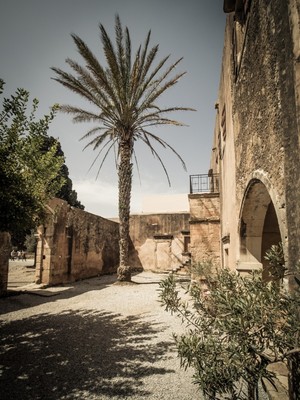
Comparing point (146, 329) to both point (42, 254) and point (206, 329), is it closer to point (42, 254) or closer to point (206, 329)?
point (206, 329)

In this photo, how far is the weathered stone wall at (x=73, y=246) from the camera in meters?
10.8

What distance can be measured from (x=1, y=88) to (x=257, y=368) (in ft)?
16.5

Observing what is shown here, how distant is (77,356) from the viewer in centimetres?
412

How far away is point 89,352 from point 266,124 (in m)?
4.78

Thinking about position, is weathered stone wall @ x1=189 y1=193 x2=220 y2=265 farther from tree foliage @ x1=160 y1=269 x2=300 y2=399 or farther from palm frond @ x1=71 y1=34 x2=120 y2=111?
tree foliage @ x1=160 y1=269 x2=300 y2=399

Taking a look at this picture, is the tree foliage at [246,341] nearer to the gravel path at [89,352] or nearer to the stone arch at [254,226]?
the gravel path at [89,352]

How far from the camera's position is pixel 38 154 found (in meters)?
4.80

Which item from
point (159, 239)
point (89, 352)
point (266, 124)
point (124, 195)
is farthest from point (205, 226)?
point (159, 239)

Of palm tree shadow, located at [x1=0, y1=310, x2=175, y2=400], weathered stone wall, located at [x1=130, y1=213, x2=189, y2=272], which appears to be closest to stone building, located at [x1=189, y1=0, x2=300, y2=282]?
palm tree shadow, located at [x1=0, y1=310, x2=175, y2=400]

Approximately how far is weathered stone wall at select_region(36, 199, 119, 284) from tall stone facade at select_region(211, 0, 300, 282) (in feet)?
20.3

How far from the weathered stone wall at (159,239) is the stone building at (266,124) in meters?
12.1

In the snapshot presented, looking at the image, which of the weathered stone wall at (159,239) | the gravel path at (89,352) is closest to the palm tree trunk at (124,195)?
the gravel path at (89,352)

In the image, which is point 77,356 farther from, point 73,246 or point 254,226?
point 73,246

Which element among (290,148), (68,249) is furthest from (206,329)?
(68,249)
